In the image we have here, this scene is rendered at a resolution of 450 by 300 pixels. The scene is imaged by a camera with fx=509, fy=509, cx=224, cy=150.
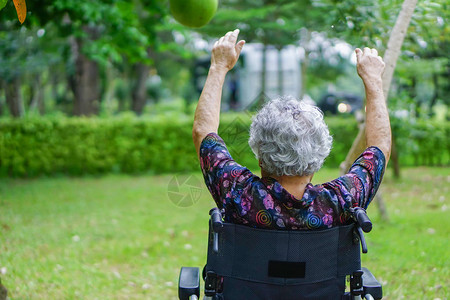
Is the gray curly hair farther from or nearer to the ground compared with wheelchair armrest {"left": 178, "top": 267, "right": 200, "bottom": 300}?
farther from the ground

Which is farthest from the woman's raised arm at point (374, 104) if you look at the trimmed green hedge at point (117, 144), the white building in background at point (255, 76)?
the white building in background at point (255, 76)

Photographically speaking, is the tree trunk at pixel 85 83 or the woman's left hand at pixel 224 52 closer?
the woman's left hand at pixel 224 52

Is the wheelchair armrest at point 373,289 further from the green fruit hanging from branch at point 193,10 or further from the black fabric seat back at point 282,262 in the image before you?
the green fruit hanging from branch at point 193,10

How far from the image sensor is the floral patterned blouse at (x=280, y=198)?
1721 mm

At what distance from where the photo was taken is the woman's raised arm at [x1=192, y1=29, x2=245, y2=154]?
1936mm

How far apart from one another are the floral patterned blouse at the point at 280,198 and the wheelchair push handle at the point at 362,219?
0.24ft

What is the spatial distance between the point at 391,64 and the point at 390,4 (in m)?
1.02

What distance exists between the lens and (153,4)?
5129 millimetres

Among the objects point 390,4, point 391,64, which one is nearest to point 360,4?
point 390,4

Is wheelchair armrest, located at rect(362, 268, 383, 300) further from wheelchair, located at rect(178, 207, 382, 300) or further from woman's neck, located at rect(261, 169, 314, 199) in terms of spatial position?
woman's neck, located at rect(261, 169, 314, 199)

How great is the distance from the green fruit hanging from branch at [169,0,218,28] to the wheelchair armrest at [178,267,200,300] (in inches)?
52.1

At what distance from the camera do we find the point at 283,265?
1.74m

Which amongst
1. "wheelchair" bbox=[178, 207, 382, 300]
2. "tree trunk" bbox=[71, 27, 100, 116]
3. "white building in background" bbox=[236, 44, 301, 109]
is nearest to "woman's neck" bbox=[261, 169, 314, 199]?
"wheelchair" bbox=[178, 207, 382, 300]

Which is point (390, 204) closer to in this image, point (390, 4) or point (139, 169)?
point (390, 4)
